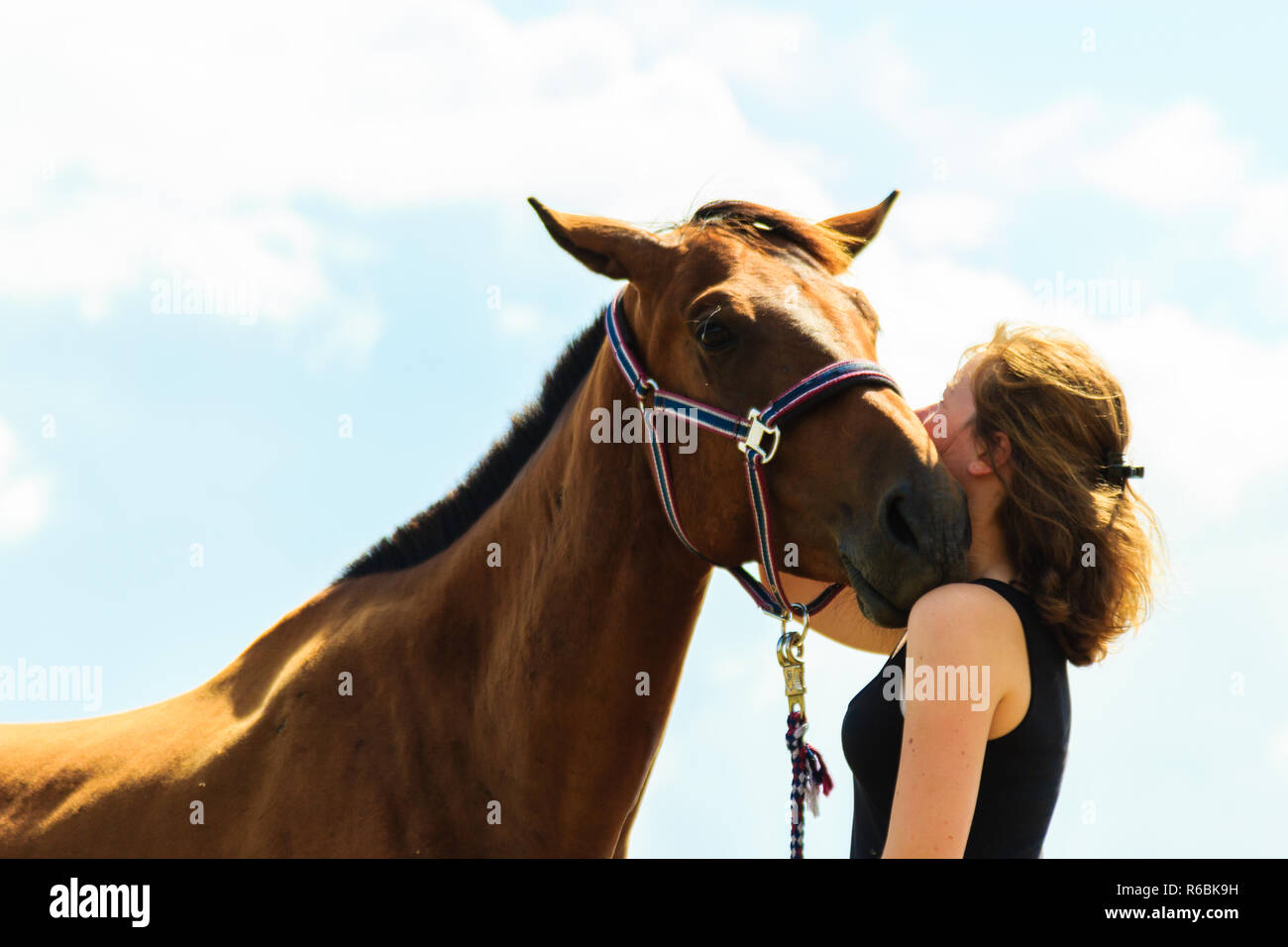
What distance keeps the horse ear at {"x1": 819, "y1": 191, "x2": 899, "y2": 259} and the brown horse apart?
320 mm

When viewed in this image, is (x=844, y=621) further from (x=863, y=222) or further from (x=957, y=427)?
(x=863, y=222)

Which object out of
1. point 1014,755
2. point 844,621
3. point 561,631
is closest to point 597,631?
point 561,631

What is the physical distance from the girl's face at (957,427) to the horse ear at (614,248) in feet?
3.59

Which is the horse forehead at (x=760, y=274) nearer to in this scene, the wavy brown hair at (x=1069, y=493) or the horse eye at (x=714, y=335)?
the horse eye at (x=714, y=335)

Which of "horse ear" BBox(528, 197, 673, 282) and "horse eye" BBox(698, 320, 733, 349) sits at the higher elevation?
"horse ear" BBox(528, 197, 673, 282)

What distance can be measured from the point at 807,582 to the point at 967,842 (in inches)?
56.0

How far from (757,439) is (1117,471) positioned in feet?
3.52

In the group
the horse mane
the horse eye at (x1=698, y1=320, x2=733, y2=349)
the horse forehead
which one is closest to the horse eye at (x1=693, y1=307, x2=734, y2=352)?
the horse eye at (x1=698, y1=320, x2=733, y2=349)

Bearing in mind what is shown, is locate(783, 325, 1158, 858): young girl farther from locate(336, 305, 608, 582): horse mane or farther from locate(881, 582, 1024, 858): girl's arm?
locate(336, 305, 608, 582): horse mane

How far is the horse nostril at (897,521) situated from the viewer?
2898 millimetres

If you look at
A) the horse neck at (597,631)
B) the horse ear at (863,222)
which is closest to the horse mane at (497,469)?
the horse neck at (597,631)

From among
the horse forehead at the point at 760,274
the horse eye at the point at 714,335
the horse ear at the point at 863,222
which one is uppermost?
the horse ear at the point at 863,222

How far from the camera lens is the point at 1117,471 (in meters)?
3.13

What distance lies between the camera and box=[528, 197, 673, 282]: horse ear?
12.0 feet
